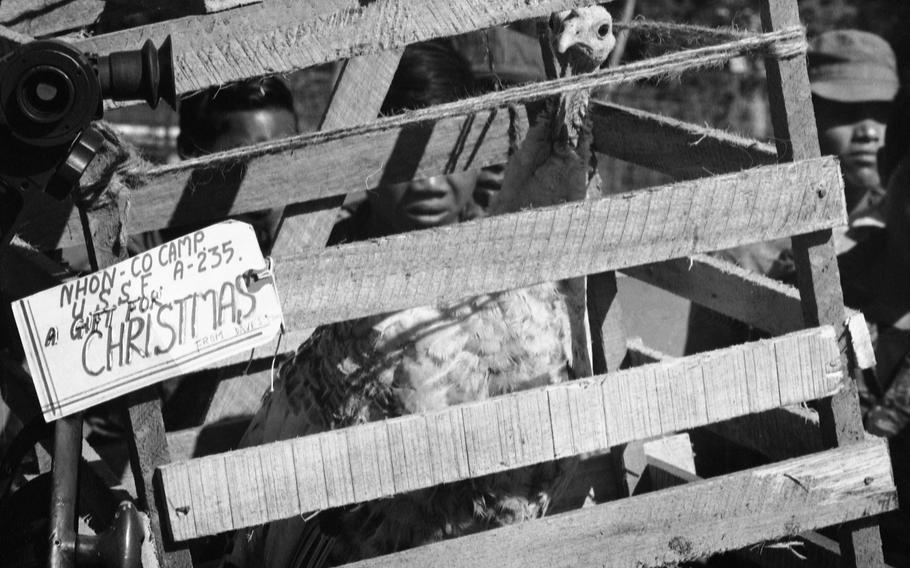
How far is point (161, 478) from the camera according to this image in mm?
1643

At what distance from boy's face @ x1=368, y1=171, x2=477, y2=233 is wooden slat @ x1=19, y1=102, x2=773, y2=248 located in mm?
748

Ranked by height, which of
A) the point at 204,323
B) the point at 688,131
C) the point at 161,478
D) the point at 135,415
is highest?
the point at 688,131

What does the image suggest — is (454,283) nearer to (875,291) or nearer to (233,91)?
(233,91)

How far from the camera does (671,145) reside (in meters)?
2.55

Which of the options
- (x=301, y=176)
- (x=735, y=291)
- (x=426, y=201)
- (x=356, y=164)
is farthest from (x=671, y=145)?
(x=426, y=201)

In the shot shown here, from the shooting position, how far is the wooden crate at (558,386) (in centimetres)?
168

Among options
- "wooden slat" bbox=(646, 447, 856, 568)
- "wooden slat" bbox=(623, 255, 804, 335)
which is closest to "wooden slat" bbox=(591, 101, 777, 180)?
"wooden slat" bbox=(623, 255, 804, 335)

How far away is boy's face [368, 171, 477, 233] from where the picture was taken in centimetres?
362

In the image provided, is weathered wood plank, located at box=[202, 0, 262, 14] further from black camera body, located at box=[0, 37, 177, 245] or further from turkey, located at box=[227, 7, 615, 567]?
turkey, located at box=[227, 7, 615, 567]

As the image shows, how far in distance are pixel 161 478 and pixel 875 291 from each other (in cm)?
287

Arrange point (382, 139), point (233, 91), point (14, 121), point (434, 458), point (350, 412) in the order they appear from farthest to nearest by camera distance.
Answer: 1. point (233, 91)
2. point (382, 139)
3. point (350, 412)
4. point (434, 458)
5. point (14, 121)

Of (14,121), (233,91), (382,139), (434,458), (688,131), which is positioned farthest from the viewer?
(233,91)

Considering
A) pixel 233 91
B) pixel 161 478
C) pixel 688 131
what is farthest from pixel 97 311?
pixel 233 91

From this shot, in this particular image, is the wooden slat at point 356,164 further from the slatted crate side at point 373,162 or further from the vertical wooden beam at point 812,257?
the vertical wooden beam at point 812,257
